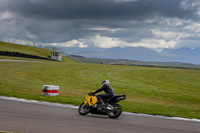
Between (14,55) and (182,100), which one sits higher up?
(14,55)

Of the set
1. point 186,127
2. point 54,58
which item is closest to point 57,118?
Answer: point 186,127

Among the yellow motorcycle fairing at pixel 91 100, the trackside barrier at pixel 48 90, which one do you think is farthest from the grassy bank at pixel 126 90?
the yellow motorcycle fairing at pixel 91 100

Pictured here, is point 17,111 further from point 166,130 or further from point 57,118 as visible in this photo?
point 166,130

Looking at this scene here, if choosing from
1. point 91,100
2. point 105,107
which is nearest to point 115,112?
point 105,107

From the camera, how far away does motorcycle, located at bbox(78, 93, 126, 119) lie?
13.2 m

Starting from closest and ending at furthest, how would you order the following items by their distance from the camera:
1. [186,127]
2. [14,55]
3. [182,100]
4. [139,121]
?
[186,127], [139,121], [182,100], [14,55]

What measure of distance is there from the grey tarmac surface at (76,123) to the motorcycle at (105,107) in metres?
0.36

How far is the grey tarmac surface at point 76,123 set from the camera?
33.8 ft

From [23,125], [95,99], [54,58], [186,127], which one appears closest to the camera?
[23,125]

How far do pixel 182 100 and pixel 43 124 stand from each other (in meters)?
20.0

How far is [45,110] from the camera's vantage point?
14.6 meters

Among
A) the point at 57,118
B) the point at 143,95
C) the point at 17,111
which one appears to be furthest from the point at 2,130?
the point at 143,95

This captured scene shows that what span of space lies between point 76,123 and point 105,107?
221 centimetres

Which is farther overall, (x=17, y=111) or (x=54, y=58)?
(x=54, y=58)
